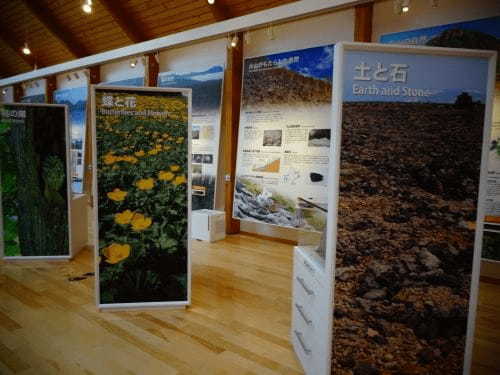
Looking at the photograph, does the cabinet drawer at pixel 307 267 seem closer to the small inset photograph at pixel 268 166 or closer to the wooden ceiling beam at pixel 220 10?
the small inset photograph at pixel 268 166

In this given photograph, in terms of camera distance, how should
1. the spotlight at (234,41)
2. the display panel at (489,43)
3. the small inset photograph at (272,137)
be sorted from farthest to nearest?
the spotlight at (234,41), the small inset photograph at (272,137), the display panel at (489,43)

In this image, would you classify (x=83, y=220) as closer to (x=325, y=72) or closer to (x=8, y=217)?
(x=8, y=217)

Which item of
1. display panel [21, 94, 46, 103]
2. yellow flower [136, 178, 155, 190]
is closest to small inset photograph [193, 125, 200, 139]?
yellow flower [136, 178, 155, 190]

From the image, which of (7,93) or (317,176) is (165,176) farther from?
(7,93)

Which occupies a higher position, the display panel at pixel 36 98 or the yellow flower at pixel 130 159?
the display panel at pixel 36 98

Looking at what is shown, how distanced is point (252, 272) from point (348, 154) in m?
2.87

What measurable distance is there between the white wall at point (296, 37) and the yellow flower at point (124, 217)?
233cm

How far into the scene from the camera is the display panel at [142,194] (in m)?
2.80

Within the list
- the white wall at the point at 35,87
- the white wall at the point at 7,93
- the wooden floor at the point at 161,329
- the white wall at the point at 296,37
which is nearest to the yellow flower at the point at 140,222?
the wooden floor at the point at 161,329

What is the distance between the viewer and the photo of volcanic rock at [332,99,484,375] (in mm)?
1610

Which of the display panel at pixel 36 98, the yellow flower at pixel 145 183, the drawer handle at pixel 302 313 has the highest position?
the display panel at pixel 36 98

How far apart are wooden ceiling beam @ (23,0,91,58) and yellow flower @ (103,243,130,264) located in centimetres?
728

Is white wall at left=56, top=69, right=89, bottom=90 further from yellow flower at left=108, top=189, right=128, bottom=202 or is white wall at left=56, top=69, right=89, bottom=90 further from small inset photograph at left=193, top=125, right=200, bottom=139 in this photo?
yellow flower at left=108, top=189, right=128, bottom=202

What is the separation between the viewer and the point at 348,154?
1620 millimetres
